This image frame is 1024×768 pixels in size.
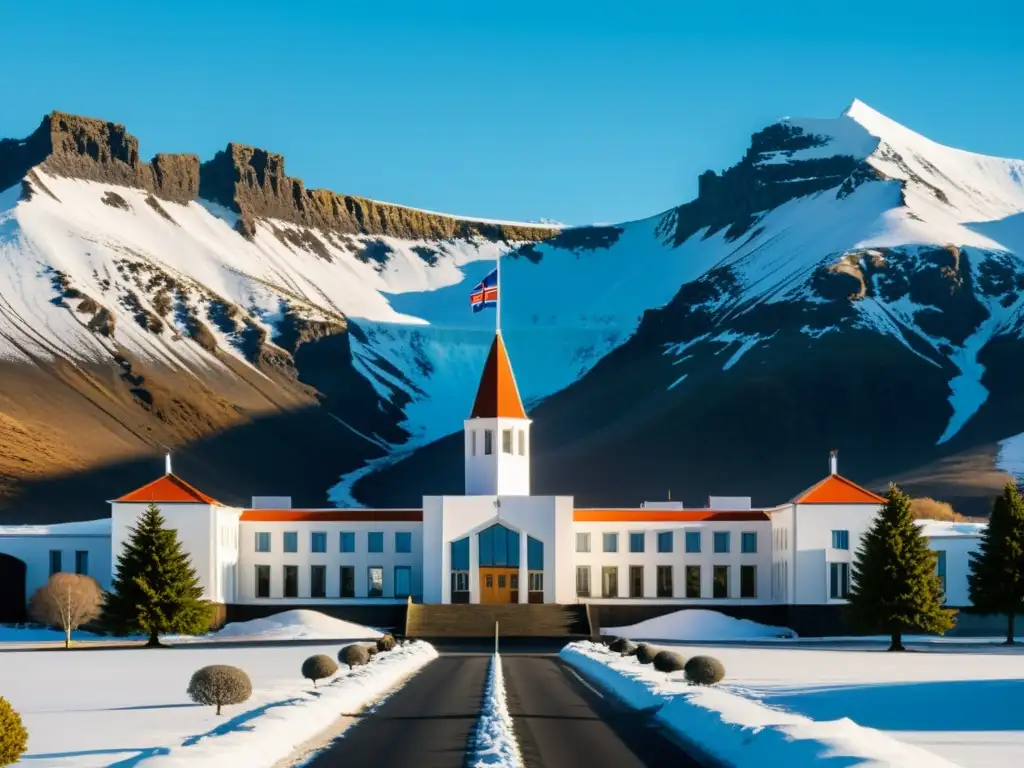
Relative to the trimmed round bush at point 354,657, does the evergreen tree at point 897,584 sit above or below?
above

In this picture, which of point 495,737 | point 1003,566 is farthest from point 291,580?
point 495,737

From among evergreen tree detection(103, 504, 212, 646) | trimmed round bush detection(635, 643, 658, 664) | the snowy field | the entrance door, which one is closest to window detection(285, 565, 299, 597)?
the entrance door

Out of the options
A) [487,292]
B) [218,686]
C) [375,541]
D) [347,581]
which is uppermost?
[487,292]

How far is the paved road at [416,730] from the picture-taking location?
88.5 ft

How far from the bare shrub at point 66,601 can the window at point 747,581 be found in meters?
32.4

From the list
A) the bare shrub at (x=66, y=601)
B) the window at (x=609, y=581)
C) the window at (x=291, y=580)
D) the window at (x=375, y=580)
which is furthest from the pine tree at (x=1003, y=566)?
the bare shrub at (x=66, y=601)

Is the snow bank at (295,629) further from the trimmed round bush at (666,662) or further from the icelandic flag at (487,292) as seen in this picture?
the trimmed round bush at (666,662)

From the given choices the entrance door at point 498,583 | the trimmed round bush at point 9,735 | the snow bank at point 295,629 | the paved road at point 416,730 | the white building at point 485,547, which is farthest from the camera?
the white building at point 485,547

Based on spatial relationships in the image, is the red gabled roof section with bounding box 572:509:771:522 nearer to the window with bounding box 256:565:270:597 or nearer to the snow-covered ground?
the window with bounding box 256:565:270:597

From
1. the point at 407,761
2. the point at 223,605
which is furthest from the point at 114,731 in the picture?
the point at 223,605

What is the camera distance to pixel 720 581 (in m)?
91.8

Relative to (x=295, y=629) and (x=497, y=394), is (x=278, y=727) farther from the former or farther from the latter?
(x=497, y=394)

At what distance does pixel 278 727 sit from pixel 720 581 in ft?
210

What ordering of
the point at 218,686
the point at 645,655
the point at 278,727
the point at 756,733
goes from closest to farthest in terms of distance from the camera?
the point at 756,733
the point at 278,727
the point at 218,686
the point at 645,655
